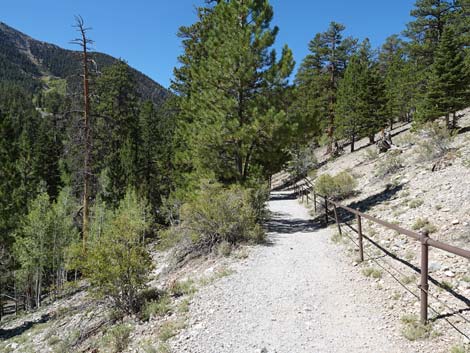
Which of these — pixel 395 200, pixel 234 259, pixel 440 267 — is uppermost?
pixel 395 200

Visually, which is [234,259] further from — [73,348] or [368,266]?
[73,348]

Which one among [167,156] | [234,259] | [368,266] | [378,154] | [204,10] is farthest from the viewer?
[167,156]

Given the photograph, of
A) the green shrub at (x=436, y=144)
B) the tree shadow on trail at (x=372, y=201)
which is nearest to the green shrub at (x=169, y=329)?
the tree shadow on trail at (x=372, y=201)

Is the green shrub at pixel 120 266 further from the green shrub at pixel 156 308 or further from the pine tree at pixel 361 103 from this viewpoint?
the pine tree at pixel 361 103

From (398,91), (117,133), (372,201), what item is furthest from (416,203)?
(398,91)

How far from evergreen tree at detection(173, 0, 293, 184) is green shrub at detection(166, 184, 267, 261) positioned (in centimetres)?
233

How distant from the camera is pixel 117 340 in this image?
6.09 metres

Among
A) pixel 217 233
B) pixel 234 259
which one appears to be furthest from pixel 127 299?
pixel 217 233

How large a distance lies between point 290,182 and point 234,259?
29.9m

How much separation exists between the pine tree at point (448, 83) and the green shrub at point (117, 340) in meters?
24.0

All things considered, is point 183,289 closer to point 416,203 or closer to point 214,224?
point 214,224

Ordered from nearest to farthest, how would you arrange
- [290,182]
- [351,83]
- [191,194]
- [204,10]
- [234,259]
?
[234,259] < [191,194] < [204,10] < [351,83] < [290,182]

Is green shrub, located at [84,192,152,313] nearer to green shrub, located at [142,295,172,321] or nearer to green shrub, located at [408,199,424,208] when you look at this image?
green shrub, located at [142,295,172,321]

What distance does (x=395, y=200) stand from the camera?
1073 cm
